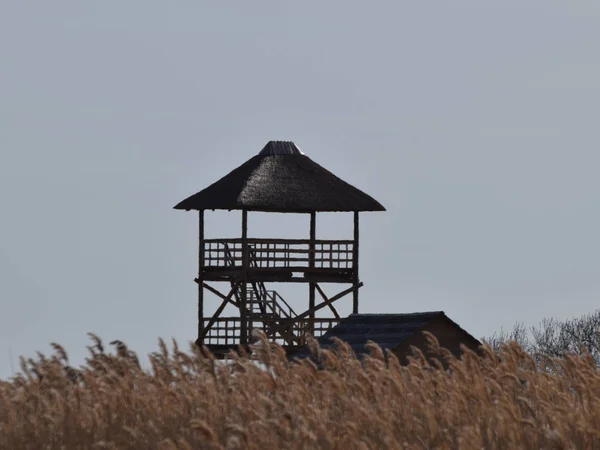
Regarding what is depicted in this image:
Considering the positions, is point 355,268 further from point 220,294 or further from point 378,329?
point 378,329

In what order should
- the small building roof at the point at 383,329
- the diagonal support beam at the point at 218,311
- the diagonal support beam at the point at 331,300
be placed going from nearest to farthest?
the small building roof at the point at 383,329
the diagonal support beam at the point at 218,311
the diagonal support beam at the point at 331,300

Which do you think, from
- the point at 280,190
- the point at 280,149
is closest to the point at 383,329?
the point at 280,190

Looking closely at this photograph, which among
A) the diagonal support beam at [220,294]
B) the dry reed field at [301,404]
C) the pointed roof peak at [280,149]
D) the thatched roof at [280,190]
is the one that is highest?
the pointed roof peak at [280,149]

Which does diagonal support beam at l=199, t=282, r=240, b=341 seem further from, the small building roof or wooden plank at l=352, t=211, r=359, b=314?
the small building roof

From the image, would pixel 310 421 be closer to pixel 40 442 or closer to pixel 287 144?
pixel 40 442

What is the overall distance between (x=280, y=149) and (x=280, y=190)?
103 inches

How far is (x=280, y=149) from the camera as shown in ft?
111

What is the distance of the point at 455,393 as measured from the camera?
890 centimetres

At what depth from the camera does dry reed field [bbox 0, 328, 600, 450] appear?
8164mm

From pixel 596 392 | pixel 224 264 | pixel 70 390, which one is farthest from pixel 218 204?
pixel 596 392

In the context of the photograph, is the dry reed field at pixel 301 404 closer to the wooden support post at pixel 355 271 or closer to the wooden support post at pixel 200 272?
the wooden support post at pixel 200 272

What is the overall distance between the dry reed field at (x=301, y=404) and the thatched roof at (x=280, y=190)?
19413mm

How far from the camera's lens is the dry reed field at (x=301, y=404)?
8.16 m

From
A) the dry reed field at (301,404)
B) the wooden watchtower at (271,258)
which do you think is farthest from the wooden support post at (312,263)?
the dry reed field at (301,404)
